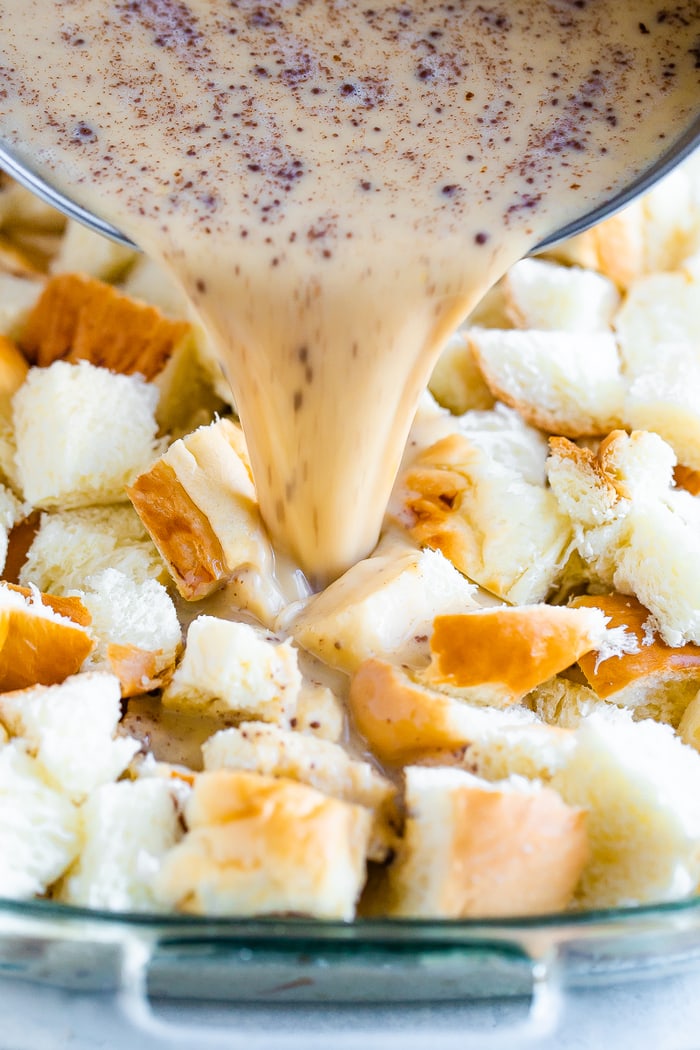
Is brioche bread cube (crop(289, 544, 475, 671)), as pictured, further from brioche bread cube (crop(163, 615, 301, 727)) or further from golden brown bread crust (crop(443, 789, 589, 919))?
golden brown bread crust (crop(443, 789, 589, 919))

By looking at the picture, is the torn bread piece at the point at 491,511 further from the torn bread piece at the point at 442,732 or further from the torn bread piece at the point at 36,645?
the torn bread piece at the point at 36,645

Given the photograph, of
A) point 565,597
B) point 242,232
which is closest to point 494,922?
point 565,597

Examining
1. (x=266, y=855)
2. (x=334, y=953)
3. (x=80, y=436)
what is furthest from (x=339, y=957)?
(x=80, y=436)

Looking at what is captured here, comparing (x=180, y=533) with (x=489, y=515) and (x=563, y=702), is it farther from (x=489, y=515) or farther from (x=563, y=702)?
(x=563, y=702)

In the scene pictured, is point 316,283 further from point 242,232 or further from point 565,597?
point 565,597

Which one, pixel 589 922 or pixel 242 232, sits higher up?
pixel 242 232

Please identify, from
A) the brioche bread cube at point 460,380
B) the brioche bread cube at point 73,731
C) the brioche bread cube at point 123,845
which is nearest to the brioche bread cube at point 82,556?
the brioche bread cube at point 73,731

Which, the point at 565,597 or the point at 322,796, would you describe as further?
the point at 565,597
